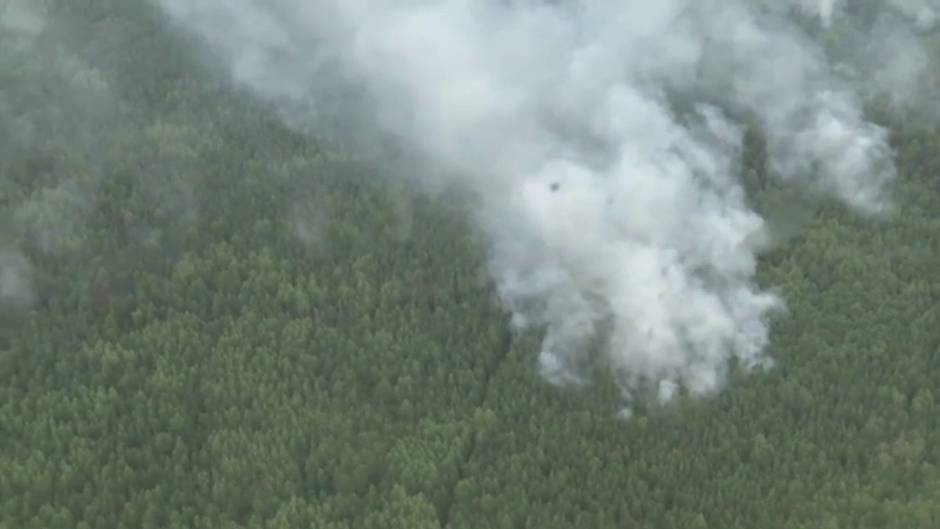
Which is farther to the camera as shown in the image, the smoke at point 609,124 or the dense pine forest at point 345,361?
the smoke at point 609,124

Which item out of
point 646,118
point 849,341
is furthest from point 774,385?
point 646,118

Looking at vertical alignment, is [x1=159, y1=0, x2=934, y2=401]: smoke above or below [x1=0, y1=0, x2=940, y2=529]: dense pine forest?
above

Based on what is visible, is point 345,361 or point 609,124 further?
point 609,124

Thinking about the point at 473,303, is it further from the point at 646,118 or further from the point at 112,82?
the point at 112,82

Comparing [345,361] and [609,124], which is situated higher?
[609,124]

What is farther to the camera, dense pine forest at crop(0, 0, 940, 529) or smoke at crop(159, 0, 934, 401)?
smoke at crop(159, 0, 934, 401)
